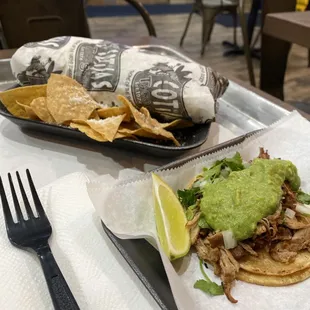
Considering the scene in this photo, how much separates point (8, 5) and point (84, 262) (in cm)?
168

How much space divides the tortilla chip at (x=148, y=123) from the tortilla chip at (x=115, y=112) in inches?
0.6

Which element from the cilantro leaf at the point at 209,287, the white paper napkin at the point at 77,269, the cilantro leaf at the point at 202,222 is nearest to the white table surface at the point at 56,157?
the white paper napkin at the point at 77,269

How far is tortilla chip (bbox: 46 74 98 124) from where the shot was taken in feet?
3.24

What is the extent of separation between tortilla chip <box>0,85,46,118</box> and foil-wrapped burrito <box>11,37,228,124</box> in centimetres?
7

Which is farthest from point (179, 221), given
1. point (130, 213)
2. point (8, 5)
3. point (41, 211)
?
point (8, 5)

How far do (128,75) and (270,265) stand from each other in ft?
1.95

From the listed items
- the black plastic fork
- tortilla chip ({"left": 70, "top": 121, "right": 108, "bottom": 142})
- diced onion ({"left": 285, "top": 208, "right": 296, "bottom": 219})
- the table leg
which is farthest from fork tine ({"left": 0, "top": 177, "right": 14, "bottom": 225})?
the table leg

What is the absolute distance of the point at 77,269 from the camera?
26.4 inches

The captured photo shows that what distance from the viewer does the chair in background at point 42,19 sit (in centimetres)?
199

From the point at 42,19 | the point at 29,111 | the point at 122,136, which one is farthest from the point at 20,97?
the point at 42,19

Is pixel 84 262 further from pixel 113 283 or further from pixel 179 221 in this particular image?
pixel 179 221

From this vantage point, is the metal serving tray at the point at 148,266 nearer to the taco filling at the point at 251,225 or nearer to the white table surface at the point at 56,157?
the taco filling at the point at 251,225

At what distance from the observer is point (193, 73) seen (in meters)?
1.04

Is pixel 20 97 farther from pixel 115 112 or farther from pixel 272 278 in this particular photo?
pixel 272 278
